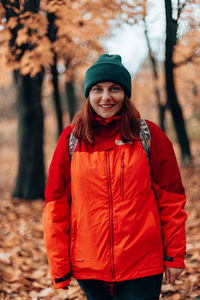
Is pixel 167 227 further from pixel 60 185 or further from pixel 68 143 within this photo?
pixel 68 143

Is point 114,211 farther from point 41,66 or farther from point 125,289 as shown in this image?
point 41,66

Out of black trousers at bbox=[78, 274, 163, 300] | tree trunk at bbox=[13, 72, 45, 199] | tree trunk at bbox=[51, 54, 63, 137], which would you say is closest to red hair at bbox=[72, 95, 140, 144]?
black trousers at bbox=[78, 274, 163, 300]

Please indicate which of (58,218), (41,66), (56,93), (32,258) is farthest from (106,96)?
(56,93)

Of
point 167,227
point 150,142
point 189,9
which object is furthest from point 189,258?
point 189,9

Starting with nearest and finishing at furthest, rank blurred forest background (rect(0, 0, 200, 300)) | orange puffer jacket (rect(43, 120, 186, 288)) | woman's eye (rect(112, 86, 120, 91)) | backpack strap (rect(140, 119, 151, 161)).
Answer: orange puffer jacket (rect(43, 120, 186, 288)), backpack strap (rect(140, 119, 151, 161)), woman's eye (rect(112, 86, 120, 91)), blurred forest background (rect(0, 0, 200, 300))

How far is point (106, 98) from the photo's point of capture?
178 cm

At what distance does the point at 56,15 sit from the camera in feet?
12.0

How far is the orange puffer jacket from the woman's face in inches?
6.0

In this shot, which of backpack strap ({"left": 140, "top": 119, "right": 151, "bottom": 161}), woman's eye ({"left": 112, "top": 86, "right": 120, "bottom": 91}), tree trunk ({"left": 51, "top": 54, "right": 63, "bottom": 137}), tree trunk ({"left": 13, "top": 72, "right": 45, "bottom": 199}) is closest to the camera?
backpack strap ({"left": 140, "top": 119, "right": 151, "bottom": 161})

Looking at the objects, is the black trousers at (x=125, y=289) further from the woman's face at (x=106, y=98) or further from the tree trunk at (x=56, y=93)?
the tree trunk at (x=56, y=93)

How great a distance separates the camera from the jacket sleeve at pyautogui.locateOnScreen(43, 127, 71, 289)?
5.64 feet

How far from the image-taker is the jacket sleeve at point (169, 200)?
1714 millimetres

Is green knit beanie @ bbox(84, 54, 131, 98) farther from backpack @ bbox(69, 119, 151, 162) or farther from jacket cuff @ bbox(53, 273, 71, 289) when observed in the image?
jacket cuff @ bbox(53, 273, 71, 289)

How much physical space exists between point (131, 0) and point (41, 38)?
1.71 meters
